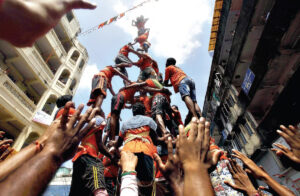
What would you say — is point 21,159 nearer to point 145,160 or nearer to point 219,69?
point 145,160

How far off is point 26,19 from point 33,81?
59.1ft

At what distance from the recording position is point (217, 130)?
55.8 ft

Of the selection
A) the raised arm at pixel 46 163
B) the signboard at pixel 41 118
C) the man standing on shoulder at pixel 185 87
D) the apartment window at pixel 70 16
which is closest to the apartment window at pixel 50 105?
the signboard at pixel 41 118

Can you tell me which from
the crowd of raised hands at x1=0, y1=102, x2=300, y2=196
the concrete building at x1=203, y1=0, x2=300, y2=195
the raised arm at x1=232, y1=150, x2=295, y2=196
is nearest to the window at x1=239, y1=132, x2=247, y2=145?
the concrete building at x1=203, y1=0, x2=300, y2=195

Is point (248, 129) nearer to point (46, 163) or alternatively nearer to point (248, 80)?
point (248, 80)

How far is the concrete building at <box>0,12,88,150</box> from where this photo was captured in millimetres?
11789

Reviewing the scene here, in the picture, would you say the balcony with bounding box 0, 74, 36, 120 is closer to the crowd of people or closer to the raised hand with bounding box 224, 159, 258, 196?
the crowd of people

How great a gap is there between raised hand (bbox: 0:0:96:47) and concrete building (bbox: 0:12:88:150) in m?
10.4

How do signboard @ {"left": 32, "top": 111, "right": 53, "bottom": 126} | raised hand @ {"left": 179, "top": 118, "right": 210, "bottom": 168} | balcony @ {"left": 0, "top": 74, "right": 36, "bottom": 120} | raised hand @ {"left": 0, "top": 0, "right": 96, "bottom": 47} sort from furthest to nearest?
signboard @ {"left": 32, "top": 111, "right": 53, "bottom": 126} < balcony @ {"left": 0, "top": 74, "right": 36, "bottom": 120} < raised hand @ {"left": 179, "top": 118, "right": 210, "bottom": 168} < raised hand @ {"left": 0, "top": 0, "right": 96, "bottom": 47}

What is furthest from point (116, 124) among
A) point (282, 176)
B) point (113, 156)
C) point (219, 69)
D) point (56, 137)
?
point (219, 69)

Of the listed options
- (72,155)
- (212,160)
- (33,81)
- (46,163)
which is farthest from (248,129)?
(33,81)

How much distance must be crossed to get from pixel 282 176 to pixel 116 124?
8.48 metres

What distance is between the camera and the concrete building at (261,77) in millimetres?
7027

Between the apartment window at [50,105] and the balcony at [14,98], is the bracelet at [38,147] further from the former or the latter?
the apartment window at [50,105]
